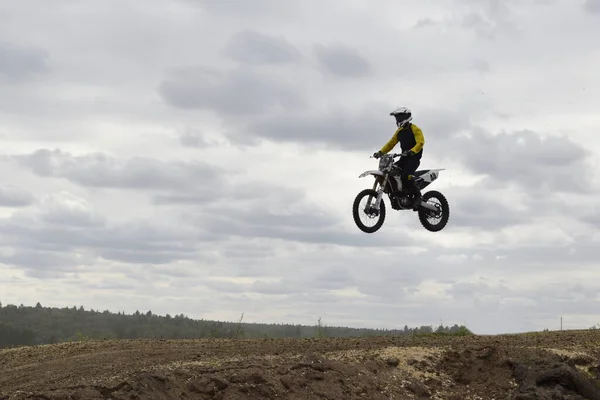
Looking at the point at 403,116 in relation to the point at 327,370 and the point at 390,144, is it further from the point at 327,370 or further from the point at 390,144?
the point at 327,370

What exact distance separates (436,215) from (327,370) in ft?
24.3

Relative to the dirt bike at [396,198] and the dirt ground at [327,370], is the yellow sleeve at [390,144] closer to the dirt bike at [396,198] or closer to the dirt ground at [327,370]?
the dirt bike at [396,198]

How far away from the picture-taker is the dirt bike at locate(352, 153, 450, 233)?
2022cm

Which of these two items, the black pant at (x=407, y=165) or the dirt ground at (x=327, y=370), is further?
the black pant at (x=407, y=165)

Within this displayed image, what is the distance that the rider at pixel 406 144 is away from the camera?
65.9 feet

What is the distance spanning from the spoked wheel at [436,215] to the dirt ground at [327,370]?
2.97 metres

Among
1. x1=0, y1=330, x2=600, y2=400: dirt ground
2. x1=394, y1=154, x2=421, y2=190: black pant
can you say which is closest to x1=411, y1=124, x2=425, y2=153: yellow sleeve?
x1=394, y1=154, x2=421, y2=190: black pant

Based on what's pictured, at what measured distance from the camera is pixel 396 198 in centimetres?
2070

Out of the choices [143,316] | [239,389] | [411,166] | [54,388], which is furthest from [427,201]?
[143,316]

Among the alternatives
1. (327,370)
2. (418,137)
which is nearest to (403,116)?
(418,137)

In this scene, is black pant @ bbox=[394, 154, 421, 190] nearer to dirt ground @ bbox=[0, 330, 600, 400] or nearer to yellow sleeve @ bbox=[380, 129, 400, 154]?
yellow sleeve @ bbox=[380, 129, 400, 154]

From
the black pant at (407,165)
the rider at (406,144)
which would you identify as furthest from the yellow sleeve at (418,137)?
the black pant at (407,165)

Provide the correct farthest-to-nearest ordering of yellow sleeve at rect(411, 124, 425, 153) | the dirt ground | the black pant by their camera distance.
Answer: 1. the black pant
2. yellow sleeve at rect(411, 124, 425, 153)
3. the dirt ground

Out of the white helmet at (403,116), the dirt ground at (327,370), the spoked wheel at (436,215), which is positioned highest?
the white helmet at (403,116)
